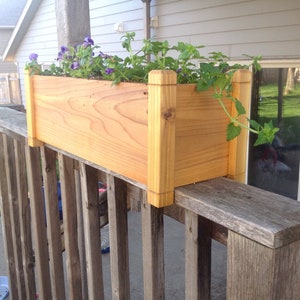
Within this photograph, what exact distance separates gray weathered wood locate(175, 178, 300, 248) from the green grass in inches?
126

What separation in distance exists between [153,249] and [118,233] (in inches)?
6.4

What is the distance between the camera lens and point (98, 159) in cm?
106

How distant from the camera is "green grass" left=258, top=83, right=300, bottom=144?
3850 millimetres

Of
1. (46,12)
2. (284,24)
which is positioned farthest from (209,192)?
(46,12)

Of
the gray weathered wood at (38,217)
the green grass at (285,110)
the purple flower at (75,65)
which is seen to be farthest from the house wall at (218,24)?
the purple flower at (75,65)

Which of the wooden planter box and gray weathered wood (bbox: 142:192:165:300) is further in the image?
gray weathered wood (bbox: 142:192:165:300)

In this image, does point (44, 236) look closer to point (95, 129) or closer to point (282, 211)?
point (95, 129)

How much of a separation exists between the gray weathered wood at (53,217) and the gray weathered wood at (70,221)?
93 mm

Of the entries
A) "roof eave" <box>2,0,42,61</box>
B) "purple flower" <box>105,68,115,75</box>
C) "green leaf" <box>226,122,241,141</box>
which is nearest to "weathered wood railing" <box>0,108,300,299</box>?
"green leaf" <box>226,122,241,141</box>

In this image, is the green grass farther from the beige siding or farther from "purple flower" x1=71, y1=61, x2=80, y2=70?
"purple flower" x1=71, y1=61, x2=80, y2=70

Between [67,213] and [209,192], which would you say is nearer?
[209,192]

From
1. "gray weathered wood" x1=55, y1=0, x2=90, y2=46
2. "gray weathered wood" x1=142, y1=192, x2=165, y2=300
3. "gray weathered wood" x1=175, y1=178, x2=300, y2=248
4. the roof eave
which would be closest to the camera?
"gray weathered wood" x1=175, y1=178, x2=300, y2=248

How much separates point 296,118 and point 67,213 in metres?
3.04

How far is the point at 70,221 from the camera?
1.41 meters
